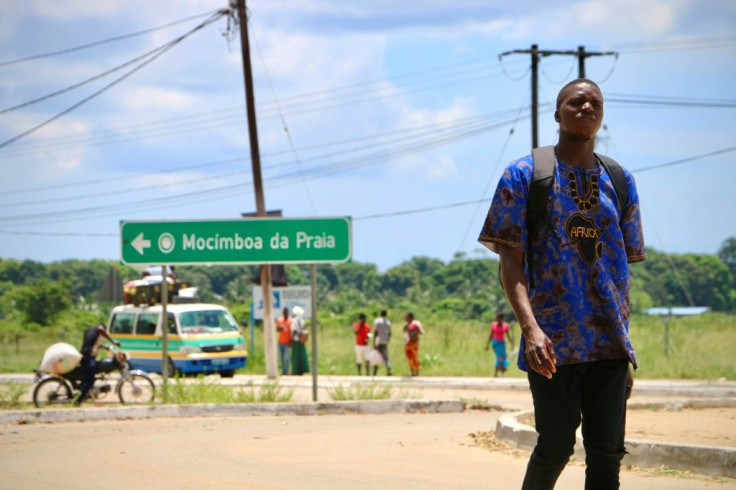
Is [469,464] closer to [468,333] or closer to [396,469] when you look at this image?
[396,469]

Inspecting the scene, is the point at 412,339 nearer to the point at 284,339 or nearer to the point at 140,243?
the point at 284,339

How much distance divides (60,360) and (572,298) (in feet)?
47.3

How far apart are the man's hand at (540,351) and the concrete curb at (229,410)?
442 inches

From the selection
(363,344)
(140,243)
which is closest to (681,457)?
(140,243)

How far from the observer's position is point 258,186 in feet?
98.1

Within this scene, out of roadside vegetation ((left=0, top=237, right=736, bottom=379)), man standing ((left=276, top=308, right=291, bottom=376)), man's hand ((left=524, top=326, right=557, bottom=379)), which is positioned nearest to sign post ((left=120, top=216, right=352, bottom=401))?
roadside vegetation ((left=0, top=237, right=736, bottom=379))

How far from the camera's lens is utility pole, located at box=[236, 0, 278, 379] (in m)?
29.3

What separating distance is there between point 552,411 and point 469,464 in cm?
506

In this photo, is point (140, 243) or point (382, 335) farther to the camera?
point (382, 335)

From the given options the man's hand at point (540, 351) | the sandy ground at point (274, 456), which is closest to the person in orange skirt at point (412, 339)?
the sandy ground at point (274, 456)

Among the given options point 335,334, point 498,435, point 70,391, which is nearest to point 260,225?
point 70,391

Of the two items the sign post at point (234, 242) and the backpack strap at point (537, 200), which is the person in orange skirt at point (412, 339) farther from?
the backpack strap at point (537, 200)

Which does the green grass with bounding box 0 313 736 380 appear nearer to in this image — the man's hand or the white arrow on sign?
the white arrow on sign

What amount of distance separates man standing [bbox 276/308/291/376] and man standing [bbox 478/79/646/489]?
25.1 metres
